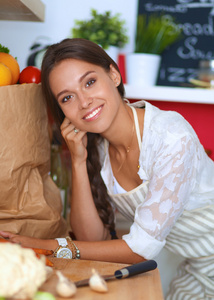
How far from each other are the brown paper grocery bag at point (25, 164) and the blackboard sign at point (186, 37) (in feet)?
3.06

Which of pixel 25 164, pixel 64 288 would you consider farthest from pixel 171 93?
pixel 64 288

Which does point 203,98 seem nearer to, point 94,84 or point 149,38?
point 149,38

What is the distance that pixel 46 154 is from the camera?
1.09 m

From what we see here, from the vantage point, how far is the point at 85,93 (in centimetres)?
108

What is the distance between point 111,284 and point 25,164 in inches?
16.4

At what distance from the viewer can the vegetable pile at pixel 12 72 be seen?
3.00ft

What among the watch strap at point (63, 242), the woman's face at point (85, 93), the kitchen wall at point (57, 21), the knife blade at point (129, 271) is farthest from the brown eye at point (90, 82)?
the kitchen wall at point (57, 21)

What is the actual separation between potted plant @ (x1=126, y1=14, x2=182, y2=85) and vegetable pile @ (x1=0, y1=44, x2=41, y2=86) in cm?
66

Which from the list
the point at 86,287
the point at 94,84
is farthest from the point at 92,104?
the point at 86,287

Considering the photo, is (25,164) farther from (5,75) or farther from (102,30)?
(102,30)

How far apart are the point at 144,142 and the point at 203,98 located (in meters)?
0.67

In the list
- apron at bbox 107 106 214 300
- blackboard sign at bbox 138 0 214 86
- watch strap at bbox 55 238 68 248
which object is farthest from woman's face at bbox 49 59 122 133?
blackboard sign at bbox 138 0 214 86

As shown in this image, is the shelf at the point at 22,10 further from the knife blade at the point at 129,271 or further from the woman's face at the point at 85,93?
the knife blade at the point at 129,271

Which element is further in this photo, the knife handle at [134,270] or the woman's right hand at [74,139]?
the woman's right hand at [74,139]
